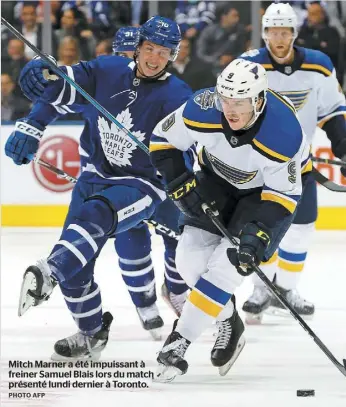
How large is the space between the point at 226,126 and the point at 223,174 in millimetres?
247

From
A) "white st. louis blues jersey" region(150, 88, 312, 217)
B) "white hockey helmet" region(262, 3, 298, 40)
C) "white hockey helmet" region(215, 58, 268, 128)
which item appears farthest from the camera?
"white hockey helmet" region(262, 3, 298, 40)

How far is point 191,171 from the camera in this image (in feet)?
12.7

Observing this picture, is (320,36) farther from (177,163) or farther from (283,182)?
(283,182)

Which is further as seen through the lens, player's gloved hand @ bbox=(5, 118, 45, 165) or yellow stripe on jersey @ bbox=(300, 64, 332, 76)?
yellow stripe on jersey @ bbox=(300, 64, 332, 76)

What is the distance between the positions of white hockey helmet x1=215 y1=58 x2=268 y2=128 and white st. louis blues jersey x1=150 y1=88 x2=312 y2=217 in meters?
0.06

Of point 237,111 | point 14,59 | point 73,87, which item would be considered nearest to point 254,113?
point 237,111

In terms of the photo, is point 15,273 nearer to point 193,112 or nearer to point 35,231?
point 35,231

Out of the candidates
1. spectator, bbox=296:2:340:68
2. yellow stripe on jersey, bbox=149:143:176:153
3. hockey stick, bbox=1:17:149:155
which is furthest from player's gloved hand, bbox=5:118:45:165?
spectator, bbox=296:2:340:68

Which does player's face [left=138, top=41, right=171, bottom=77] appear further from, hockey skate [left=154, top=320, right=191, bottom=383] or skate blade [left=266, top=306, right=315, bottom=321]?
skate blade [left=266, top=306, right=315, bottom=321]

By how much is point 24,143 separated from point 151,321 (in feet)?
2.70

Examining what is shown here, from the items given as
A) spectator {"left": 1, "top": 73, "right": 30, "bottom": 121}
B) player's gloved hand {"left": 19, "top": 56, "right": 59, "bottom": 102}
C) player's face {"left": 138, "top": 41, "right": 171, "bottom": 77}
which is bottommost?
spectator {"left": 1, "top": 73, "right": 30, "bottom": 121}

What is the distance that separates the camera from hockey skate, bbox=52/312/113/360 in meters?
4.05

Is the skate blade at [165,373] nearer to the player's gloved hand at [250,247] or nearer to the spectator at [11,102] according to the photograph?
the player's gloved hand at [250,247]

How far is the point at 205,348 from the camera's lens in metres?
4.24
